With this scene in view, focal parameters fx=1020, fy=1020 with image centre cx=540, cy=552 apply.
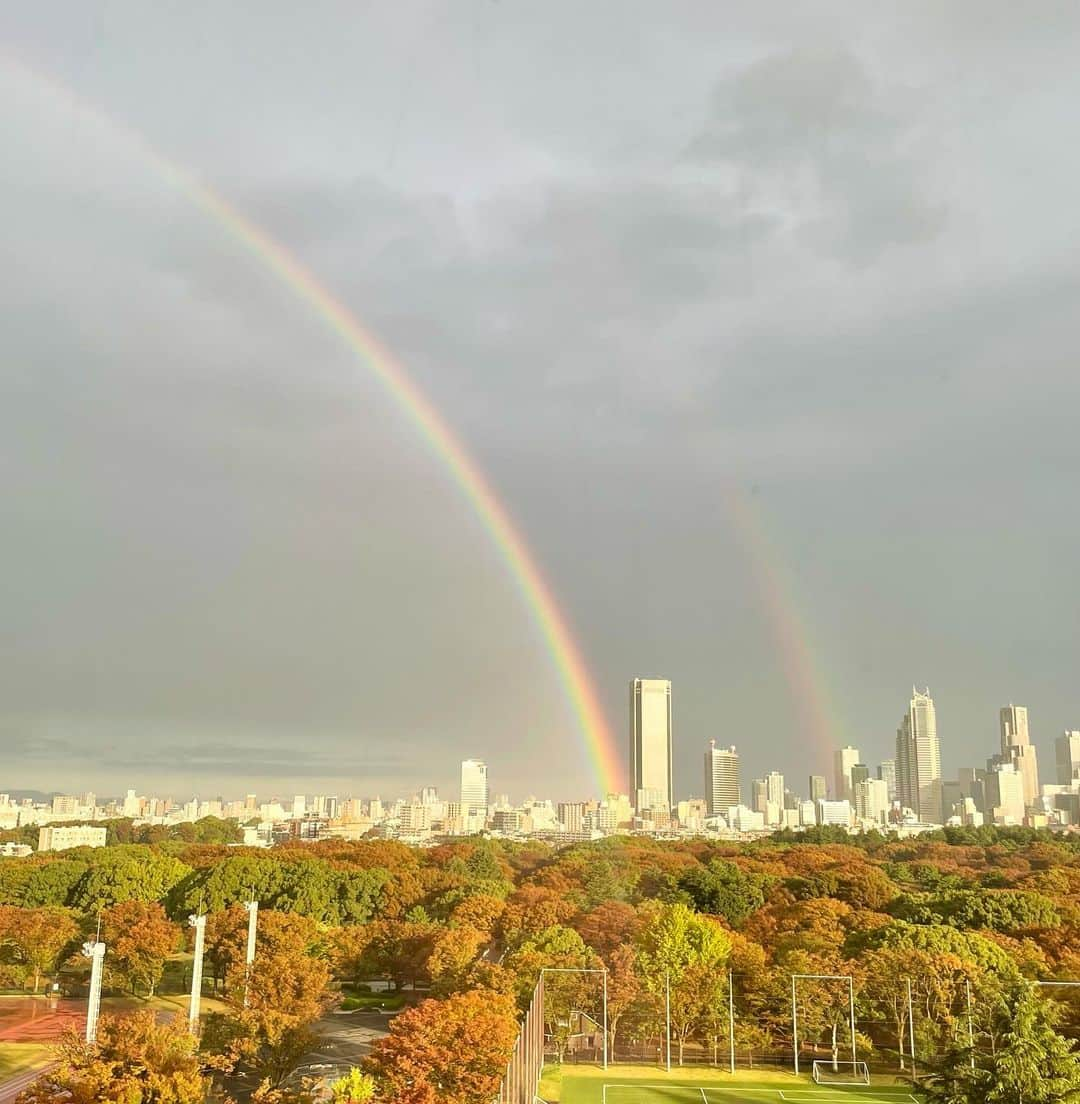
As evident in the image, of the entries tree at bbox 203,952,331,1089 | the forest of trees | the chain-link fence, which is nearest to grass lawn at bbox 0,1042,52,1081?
the forest of trees

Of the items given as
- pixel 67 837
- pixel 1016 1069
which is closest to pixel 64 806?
pixel 67 837

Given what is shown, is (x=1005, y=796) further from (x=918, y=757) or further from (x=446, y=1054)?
(x=446, y=1054)

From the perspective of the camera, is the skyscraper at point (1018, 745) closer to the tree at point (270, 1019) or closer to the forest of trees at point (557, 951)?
the forest of trees at point (557, 951)

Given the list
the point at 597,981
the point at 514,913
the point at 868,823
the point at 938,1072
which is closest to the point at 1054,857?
the point at 514,913

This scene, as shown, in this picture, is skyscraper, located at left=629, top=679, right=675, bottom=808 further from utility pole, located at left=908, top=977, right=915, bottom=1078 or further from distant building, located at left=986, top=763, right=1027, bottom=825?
utility pole, located at left=908, top=977, right=915, bottom=1078

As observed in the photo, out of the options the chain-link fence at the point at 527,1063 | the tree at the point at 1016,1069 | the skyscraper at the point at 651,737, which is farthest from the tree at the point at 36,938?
the skyscraper at the point at 651,737

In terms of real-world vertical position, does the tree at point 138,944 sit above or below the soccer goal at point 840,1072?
above
